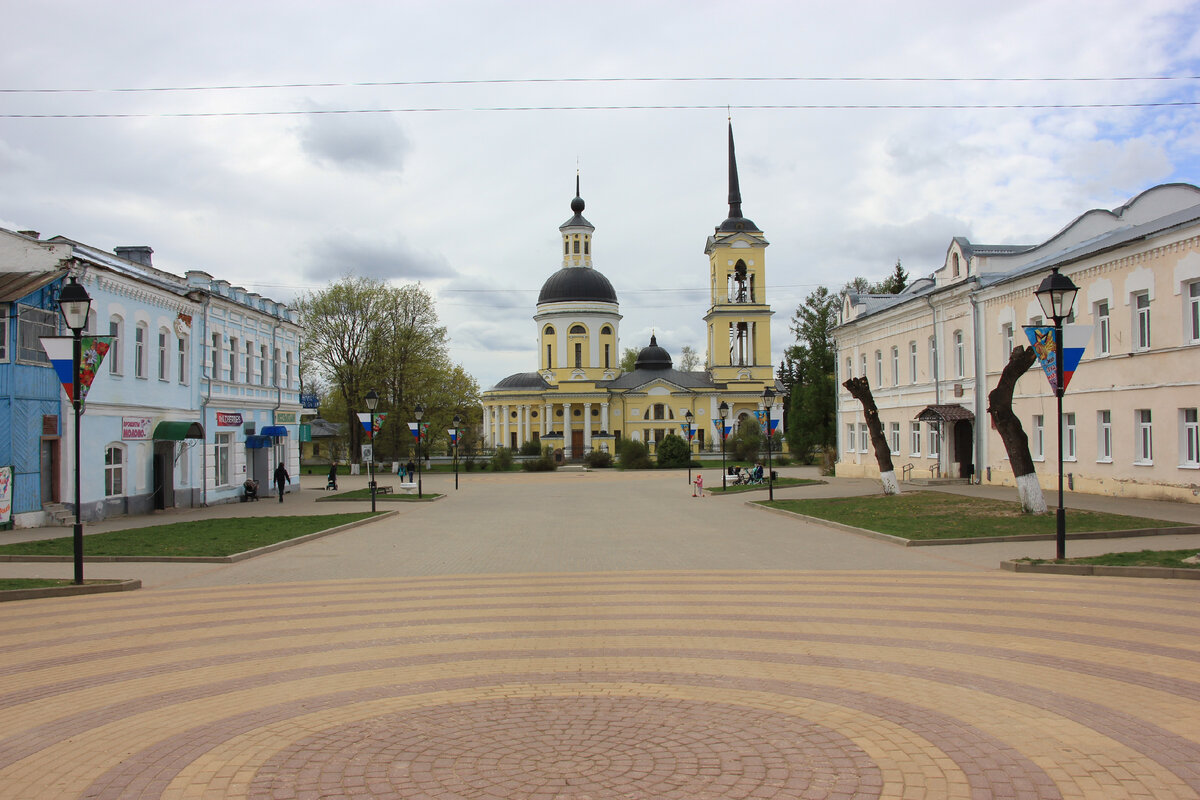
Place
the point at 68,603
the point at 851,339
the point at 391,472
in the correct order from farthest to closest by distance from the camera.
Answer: the point at 391,472
the point at 851,339
the point at 68,603

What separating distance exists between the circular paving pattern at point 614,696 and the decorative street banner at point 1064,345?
5038 mm

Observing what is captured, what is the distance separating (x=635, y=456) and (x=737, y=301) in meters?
24.6

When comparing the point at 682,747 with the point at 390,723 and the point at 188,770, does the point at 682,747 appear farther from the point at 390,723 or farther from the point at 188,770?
the point at 188,770

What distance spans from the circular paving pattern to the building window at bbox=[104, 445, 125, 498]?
15834 millimetres

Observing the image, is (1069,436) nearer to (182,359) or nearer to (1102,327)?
(1102,327)

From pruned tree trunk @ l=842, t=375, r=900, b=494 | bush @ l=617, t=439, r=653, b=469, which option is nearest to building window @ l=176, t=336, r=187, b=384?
pruned tree trunk @ l=842, t=375, r=900, b=494

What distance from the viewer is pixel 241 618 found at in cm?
1063

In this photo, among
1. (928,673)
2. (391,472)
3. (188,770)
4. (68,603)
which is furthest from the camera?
(391,472)

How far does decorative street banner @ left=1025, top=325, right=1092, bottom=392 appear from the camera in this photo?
1569 centimetres

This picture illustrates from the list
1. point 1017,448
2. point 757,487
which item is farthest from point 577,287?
point 1017,448

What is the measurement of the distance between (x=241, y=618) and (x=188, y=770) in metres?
5.34

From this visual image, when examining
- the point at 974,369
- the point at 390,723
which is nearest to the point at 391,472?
the point at 974,369

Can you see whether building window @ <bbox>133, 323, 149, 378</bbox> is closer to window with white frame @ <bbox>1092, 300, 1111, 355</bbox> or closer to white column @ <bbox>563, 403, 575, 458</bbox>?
window with white frame @ <bbox>1092, 300, 1111, 355</bbox>

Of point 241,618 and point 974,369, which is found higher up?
point 974,369
